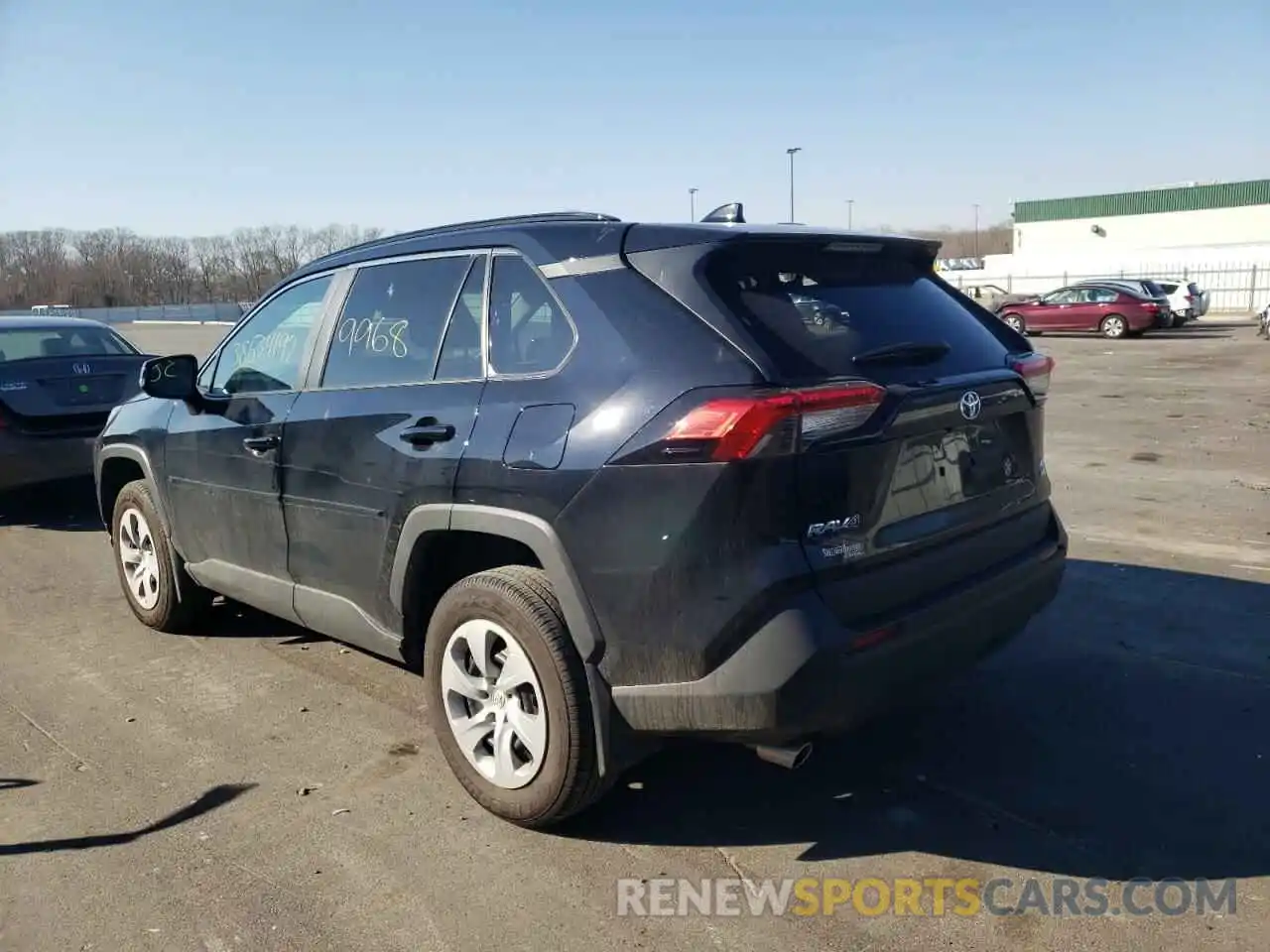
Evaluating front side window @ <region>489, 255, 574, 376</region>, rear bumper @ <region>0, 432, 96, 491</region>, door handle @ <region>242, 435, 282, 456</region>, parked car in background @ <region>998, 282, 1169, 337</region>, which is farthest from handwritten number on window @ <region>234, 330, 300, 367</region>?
parked car in background @ <region>998, 282, 1169, 337</region>

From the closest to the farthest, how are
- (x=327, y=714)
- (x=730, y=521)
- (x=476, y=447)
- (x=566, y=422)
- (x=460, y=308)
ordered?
(x=730, y=521), (x=566, y=422), (x=476, y=447), (x=460, y=308), (x=327, y=714)

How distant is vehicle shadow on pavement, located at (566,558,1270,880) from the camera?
3170 millimetres

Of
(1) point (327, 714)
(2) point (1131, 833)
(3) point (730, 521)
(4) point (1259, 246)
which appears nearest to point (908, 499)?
(3) point (730, 521)

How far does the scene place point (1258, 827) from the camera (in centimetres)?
321

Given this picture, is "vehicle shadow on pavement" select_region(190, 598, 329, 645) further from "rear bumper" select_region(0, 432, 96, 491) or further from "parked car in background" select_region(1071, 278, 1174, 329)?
"parked car in background" select_region(1071, 278, 1174, 329)

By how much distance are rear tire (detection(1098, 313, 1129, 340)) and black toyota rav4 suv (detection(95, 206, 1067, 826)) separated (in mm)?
26187

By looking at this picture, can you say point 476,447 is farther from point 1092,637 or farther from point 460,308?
point 1092,637

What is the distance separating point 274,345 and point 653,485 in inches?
97.6

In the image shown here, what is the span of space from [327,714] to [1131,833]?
305cm

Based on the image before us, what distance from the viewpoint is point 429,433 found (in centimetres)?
352

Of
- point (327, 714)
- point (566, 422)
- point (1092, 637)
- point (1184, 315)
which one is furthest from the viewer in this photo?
point (1184, 315)

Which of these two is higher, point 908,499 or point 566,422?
point 566,422

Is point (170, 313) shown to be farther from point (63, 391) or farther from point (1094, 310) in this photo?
point (63, 391)

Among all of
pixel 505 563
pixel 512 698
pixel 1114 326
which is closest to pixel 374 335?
pixel 505 563
